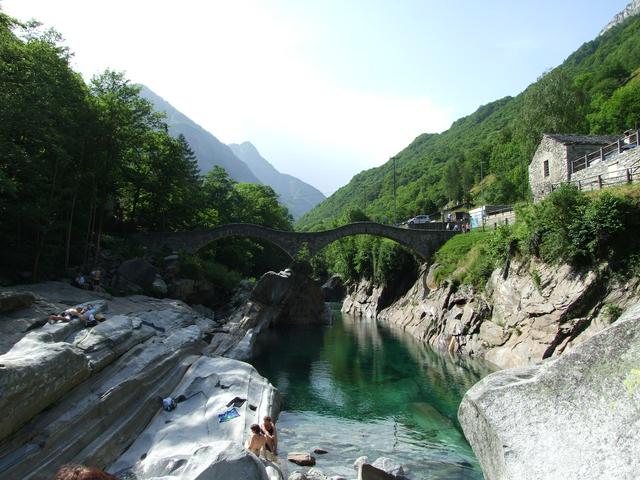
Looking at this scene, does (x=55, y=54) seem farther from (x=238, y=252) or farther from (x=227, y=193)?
(x=227, y=193)

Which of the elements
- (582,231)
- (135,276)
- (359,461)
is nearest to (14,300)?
(359,461)

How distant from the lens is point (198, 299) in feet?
118

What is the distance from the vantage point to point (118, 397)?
41.0 feet

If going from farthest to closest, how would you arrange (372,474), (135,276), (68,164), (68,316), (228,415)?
(135,276) < (68,164) < (68,316) < (228,415) < (372,474)

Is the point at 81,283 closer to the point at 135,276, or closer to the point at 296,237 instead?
the point at 135,276

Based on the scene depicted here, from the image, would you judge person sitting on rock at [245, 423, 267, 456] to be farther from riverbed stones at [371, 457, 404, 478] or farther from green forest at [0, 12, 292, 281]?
green forest at [0, 12, 292, 281]

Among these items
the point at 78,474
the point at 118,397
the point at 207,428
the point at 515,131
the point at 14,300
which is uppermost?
the point at 515,131

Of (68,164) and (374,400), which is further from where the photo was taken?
(68,164)

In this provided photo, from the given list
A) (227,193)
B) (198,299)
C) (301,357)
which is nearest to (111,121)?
(198,299)

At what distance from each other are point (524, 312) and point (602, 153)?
16082mm

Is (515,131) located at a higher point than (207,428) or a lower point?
higher

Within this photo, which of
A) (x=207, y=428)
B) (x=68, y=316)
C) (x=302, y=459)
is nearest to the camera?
(x=302, y=459)

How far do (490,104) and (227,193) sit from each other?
494ft

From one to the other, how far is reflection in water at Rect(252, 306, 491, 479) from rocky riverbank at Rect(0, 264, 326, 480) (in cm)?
241
